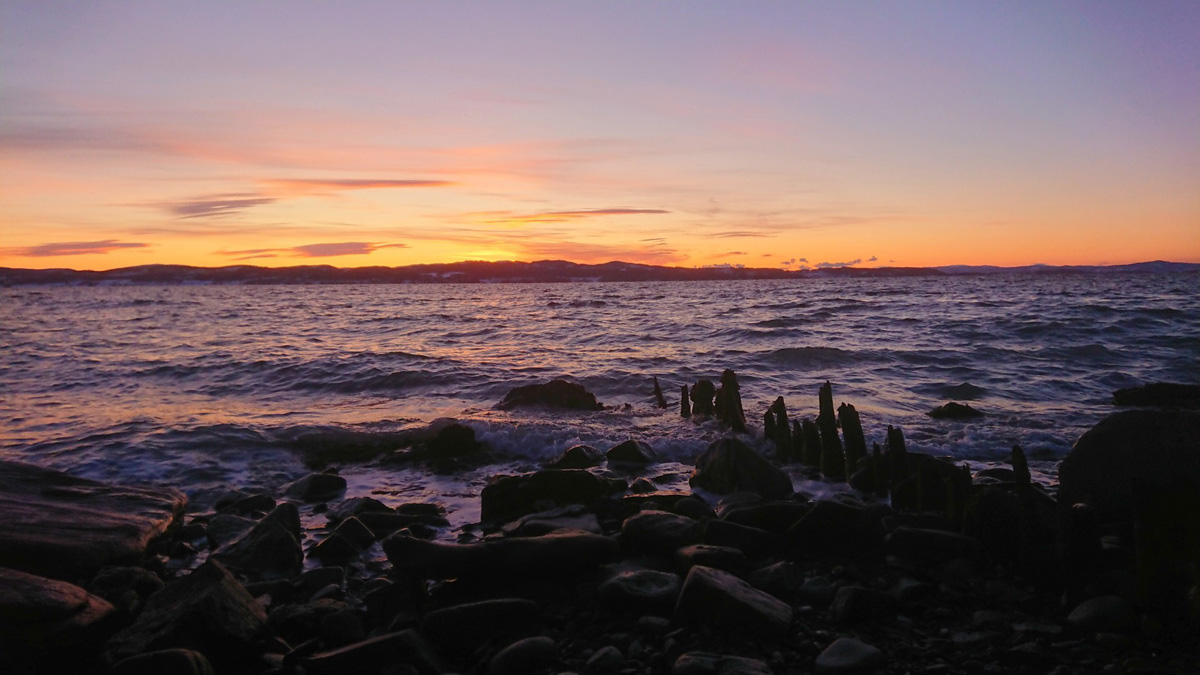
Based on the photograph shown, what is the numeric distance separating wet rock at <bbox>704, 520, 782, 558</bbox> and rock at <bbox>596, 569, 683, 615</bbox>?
0.99 m

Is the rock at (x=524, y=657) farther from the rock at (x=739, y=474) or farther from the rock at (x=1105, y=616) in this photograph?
the rock at (x=739, y=474)

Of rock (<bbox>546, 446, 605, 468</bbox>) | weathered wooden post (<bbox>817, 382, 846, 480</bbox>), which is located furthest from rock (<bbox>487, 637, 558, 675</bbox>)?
weathered wooden post (<bbox>817, 382, 846, 480</bbox>)

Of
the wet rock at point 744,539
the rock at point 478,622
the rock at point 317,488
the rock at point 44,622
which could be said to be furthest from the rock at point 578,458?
the rock at point 44,622

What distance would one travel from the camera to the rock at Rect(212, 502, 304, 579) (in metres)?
6.10

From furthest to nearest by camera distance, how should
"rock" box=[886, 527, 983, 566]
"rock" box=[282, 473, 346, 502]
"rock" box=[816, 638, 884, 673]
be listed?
"rock" box=[282, 473, 346, 502] < "rock" box=[886, 527, 983, 566] < "rock" box=[816, 638, 884, 673]

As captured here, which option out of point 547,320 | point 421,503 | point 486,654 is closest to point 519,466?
point 421,503

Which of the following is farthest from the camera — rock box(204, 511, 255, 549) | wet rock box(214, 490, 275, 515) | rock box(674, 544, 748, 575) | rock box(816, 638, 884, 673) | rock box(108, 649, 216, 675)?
wet rock box(214, 490, 275, 515)

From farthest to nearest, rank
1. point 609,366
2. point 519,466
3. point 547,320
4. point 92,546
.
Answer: point 547,320 < point 609,366 < point 519,466 < point 92,546

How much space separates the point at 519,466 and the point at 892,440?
203 inches

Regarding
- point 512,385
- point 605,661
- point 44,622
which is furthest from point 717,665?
point 512,385

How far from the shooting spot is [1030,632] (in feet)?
15.0

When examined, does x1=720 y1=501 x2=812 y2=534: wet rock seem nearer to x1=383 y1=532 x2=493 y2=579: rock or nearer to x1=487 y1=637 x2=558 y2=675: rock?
x1=383 y1=532 x2=493 y2=579: rock

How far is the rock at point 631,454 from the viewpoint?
33.3ft

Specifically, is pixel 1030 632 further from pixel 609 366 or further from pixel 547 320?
pixel 547 320
